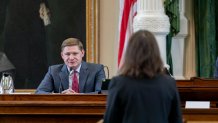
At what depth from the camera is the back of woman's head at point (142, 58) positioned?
3.82 meters

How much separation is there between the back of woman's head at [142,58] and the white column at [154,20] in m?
4.91

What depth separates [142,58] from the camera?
3811 mm

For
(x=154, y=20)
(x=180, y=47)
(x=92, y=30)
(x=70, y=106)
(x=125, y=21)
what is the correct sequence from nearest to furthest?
1. (x=70, y=106)
2. (x=154, y=20)
3. (x=125, y=21)
4. (x=180, y=47)
5. (x=92, y=30)

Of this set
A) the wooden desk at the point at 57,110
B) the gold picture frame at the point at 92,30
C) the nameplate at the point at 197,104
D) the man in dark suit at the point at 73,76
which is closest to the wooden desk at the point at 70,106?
the wooden desk at the point at 57,110

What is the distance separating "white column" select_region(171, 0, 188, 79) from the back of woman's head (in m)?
5.71

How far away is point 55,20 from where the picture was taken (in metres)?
10.6

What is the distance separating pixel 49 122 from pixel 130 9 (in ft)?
12.4

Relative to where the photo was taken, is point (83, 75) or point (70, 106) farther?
point (83, 75)

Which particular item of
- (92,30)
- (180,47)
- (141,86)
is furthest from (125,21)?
(141,86)

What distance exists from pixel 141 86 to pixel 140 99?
8 cm

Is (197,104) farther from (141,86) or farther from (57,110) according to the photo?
(141,86)

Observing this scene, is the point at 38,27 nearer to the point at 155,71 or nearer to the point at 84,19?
the point at 84,19

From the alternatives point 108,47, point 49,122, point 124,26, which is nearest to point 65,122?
point 49,122

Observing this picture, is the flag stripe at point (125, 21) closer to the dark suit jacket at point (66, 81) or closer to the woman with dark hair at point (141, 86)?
the dark suit jacket at point (66, 81)
